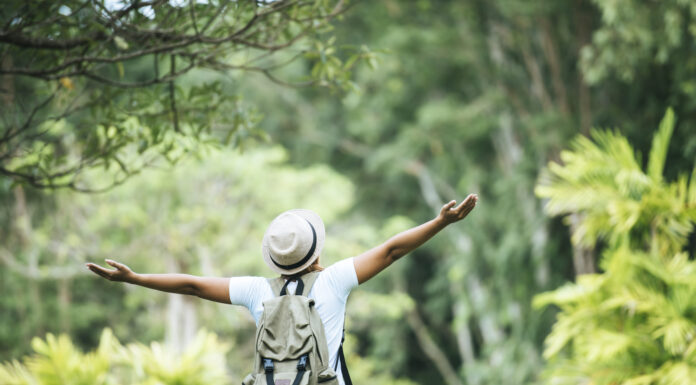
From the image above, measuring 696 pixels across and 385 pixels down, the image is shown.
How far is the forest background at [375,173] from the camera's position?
10.4 ft

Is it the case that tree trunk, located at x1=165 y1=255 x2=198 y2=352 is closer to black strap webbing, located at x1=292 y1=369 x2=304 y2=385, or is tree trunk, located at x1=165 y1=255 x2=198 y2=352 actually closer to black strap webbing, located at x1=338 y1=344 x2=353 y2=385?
black strap webbing, located at x1=338 y1=344 x2=353 y2=385

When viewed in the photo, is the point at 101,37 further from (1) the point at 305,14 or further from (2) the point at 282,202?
(2) the point at 282,202

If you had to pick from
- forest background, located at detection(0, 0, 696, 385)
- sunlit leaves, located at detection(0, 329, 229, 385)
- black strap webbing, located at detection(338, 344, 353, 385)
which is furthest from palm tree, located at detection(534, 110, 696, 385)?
black strap webbing, located at detection(338, 344, 353, 385)

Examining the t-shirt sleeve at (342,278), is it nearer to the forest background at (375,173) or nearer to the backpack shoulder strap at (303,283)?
the backpack shoulder strap at (303,283)

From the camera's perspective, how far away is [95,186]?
28.7ft

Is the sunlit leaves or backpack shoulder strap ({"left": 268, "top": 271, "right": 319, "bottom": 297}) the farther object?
the sunlit leaves

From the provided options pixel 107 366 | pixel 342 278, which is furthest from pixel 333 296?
pixel 107 366

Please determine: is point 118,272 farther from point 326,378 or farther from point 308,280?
point 326,378

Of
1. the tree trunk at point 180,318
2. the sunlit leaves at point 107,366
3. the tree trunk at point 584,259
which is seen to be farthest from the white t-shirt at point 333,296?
the tree trunk at point 180,318

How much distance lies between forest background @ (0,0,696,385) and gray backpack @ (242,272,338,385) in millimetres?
1309

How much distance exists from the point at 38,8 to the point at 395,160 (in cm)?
1057

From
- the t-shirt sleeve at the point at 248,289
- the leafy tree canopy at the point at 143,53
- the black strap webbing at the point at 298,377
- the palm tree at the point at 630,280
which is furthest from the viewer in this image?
the palm tree at the point at 630,280

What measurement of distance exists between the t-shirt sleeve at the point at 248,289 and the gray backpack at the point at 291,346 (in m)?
0.13

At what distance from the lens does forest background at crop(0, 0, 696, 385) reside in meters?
3.18
